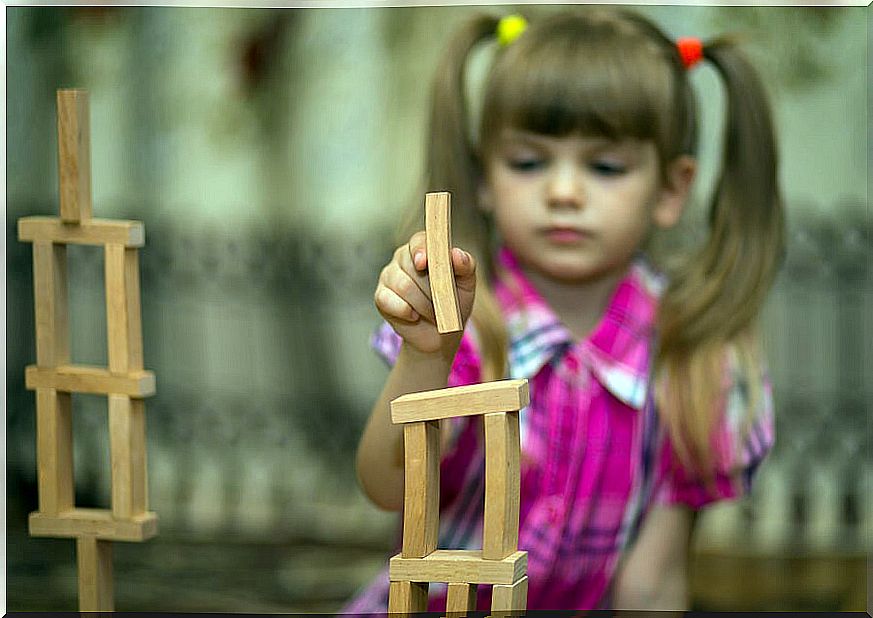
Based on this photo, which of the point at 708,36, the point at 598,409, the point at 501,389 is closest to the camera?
the point at 501,389

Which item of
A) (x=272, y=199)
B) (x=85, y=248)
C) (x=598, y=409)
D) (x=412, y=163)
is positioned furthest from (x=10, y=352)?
(x=598, y=409)

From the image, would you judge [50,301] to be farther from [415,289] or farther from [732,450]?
[732,450]

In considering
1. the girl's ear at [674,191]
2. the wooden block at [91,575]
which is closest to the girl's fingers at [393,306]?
the wooden block at [91,575]

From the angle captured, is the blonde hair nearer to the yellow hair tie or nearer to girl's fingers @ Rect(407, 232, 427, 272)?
the yellow hair tie

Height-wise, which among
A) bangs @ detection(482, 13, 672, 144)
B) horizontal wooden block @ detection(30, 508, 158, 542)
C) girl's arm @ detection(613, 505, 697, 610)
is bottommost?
girl's arm @ detection(613, 505, 697, 610)

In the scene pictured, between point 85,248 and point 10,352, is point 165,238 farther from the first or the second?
point 10,352

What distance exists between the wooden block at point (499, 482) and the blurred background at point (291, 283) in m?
0.75

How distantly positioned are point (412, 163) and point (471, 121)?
0.09 m

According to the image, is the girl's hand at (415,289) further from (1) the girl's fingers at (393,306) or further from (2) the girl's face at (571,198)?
(2) the girl's face at (571,198)

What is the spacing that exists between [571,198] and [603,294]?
15cm

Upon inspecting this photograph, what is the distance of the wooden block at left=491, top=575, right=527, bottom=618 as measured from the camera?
759 mm

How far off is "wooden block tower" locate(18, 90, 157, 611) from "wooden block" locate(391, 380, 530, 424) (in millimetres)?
323

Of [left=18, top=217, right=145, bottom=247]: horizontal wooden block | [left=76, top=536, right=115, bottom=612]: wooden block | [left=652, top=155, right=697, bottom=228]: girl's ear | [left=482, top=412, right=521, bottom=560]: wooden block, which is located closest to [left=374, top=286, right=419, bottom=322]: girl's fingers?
[left=482, top=412, right=521, bottom=560]: wooden block

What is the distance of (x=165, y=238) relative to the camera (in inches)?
59.2
